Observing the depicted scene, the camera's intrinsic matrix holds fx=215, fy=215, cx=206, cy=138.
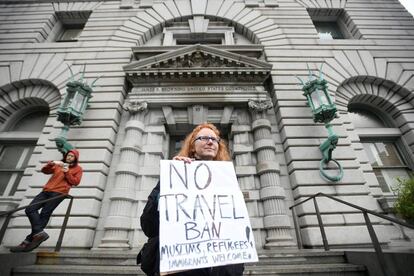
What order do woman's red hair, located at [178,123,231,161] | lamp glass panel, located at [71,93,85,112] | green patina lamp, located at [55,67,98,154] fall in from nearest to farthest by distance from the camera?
woman's red hair, located at [178,123,231,161]
green patina lamp, located at [55,67,98,154]
lamp glass panel, located at [71,93,85,112]

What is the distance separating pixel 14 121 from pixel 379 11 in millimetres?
18493

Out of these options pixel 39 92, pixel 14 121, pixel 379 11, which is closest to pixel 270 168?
pixel 39 92

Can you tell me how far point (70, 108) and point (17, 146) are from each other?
3.72 meters

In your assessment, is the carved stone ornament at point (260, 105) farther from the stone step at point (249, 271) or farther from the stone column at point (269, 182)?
the stone step at point (249, 271)

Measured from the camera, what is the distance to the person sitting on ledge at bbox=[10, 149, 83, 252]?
15.6 ft

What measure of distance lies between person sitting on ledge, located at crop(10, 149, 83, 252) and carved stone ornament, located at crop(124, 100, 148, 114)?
3196 millimetres

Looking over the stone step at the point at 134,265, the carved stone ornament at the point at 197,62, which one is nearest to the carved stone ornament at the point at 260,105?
the carved stone ornament at the point at 197,62

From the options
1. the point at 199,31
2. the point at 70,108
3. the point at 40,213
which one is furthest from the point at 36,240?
the point at 199,31

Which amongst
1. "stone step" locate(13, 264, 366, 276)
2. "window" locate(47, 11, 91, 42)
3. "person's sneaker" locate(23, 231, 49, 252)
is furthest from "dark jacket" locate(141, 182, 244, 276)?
"window" locate(47, 11, 91, 42)

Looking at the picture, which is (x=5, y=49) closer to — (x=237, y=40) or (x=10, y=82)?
(x=10, y=82)

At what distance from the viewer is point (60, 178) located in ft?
16.8

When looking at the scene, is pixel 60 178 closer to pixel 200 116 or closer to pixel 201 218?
pixel 201 218

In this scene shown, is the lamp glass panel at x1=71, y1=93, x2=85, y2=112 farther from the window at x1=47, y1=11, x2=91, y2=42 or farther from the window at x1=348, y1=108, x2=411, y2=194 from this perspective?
→ the window at x1=348, y1=108, x2=411, y2=194

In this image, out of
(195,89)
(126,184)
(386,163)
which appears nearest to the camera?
(126,184)
